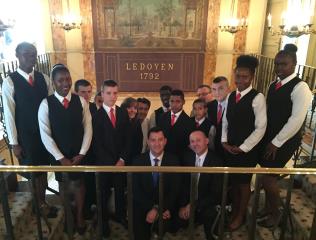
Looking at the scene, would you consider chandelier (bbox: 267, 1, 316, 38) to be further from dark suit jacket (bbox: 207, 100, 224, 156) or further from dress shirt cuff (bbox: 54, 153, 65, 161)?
dress shirt cuff (bbox: 54, 153, 65, 161)

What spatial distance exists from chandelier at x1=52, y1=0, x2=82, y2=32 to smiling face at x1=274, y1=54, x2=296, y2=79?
600 cm

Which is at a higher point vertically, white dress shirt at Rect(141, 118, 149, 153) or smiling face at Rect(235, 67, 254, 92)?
smiling face at Rect(235, 67, 254, 92)

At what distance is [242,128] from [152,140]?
76cm

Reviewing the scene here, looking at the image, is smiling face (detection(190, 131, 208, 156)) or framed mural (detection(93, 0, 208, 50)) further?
framed mural (detection(93, 0, 208, 50))

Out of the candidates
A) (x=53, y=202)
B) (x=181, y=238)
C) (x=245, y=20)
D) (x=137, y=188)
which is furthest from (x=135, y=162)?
(x=245, y=20)

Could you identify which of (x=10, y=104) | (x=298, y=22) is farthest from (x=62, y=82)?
(x=298, y=22)

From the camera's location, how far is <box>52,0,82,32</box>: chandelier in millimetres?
6992

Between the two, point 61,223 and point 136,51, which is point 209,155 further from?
point 136,51

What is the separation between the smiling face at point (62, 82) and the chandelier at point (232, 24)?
576cm

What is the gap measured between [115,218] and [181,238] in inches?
25.5

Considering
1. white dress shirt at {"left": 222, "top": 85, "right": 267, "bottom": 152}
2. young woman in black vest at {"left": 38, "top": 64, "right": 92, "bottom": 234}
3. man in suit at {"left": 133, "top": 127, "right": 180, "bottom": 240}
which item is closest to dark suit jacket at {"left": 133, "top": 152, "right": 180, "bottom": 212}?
man in suit at {"left": 133, "top": 127, "right": 180, "bottom": 240}

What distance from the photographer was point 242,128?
2.34m

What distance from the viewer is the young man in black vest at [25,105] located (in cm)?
238

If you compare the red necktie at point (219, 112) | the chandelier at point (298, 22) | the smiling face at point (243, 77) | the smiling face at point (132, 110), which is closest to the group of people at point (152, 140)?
the smiling face at point (243, 77)
